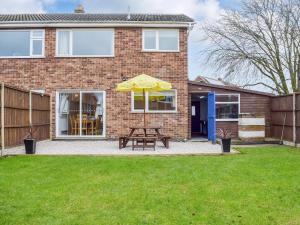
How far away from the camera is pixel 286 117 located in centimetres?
1586

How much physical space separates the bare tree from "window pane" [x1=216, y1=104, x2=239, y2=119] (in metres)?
6.42

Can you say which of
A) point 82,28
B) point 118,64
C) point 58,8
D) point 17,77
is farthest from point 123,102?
point 58,8

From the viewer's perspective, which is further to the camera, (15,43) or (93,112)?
(15,43)

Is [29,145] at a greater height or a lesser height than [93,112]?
lesser

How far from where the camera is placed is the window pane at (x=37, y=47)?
17016mm

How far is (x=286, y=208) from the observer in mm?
5129

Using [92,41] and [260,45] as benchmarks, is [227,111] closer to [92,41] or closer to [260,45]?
[260,45]

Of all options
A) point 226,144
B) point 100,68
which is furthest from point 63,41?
point 226,144

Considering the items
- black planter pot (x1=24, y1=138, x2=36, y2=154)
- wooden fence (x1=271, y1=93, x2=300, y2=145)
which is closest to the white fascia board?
wooden fence (x1=271, y1=93, x2=300, y2=145)

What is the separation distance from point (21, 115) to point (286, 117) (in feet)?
37.2

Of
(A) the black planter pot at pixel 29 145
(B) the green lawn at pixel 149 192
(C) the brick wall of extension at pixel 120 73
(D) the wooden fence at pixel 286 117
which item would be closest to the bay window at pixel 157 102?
(C) the brick wall of extension at pixel 120 73

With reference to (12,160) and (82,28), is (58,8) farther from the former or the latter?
(12,160)

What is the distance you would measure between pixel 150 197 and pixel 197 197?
2.54ft

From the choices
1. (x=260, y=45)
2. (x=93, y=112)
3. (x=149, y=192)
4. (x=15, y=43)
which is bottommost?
(x=149, y=192)
